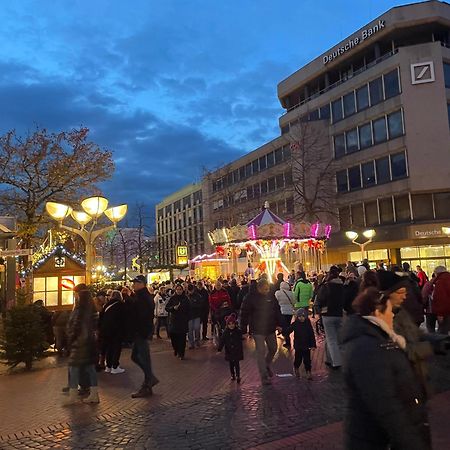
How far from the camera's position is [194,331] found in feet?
44.1

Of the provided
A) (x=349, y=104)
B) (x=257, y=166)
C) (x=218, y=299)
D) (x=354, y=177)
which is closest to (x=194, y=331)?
(x=218, y=299)

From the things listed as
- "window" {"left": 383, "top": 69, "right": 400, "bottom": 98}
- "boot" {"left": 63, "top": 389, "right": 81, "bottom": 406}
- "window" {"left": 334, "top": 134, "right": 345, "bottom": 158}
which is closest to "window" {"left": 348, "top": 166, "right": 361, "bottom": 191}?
"window" {"left": 334, "top": 134, "right": 345, "bottom": 158}

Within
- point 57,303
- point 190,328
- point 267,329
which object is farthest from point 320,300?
point 57,303

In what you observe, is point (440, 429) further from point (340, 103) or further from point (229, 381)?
point (340, 103)

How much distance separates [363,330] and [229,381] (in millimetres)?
6649

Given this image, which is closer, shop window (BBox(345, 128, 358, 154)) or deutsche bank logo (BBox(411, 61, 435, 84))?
deutsche bank logo (BBox(411, 61, 435, 84))

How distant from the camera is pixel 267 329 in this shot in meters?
8.61

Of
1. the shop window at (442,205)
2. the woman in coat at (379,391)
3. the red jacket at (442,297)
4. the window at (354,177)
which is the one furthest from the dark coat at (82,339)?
the window at (354,177)

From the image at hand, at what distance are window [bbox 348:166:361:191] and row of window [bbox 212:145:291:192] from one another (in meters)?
8.39

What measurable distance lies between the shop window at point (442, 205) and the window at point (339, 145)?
980 cm

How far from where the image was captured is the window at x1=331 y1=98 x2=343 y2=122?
46.5 meters

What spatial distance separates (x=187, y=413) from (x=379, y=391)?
4.93 m

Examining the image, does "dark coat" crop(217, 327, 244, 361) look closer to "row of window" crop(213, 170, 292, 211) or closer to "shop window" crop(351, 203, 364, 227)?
"shop window" crop(351, 203, 364, 227)

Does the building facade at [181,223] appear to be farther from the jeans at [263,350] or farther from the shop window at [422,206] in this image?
the jeans at [263,350]
